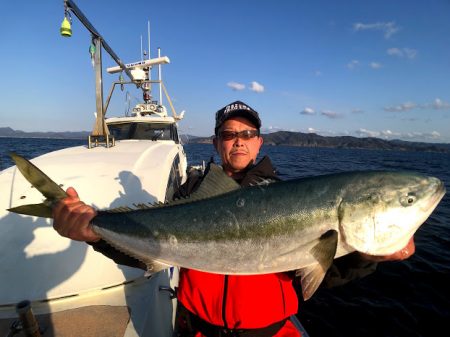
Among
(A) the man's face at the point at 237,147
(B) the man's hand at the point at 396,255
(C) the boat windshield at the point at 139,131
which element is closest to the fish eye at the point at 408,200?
(B) the man's hand at the point at 396,255

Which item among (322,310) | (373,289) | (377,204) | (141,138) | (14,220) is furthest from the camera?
(141,138)

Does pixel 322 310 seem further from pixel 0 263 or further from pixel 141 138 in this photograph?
pixel 141 138

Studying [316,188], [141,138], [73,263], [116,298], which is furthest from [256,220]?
[141,138]

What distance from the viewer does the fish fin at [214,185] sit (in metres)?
2.87

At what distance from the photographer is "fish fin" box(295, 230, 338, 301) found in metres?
2.50

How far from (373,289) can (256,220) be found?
25.2 ft

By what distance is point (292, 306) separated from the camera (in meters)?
3.17

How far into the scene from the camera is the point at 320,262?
2.55 meters

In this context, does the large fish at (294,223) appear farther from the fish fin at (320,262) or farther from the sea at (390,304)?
the sea at (390,304)

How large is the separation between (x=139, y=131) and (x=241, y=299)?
9750mm

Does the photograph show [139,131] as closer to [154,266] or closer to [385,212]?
[154,266]

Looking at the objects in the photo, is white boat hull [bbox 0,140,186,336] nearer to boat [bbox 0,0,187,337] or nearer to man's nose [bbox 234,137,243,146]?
boat [bbox 0,0,187,337]

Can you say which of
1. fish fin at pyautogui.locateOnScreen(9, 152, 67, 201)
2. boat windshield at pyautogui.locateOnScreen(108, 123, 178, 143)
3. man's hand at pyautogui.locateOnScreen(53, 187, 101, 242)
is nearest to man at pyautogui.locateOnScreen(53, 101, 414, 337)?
man's hand at pyautogui.locateOnScreen(53, 187, 101, 242)

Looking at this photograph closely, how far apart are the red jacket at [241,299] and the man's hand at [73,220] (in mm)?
1227
